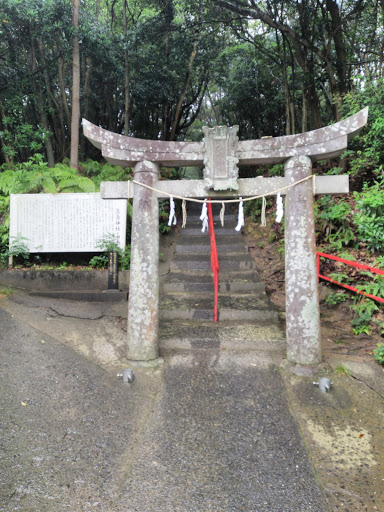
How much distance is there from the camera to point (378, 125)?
21.0 feet

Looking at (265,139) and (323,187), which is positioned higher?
(265,139)

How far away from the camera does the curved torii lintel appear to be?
4191mm

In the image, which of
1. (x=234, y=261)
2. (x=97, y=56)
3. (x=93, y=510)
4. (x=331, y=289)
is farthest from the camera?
(x=97, y=56)

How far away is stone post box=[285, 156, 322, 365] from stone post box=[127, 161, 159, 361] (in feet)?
5.92

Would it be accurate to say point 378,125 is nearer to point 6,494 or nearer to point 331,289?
point 331,289

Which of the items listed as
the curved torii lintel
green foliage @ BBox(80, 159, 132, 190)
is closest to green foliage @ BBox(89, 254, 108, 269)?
green foliage @ BBox(80, 159, 132, 190)

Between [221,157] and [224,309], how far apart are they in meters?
2.72

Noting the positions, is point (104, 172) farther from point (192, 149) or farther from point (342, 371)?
point (342, 371)

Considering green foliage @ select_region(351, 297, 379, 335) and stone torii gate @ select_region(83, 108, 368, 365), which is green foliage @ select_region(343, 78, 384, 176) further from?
stone torii gate @ select_region(83, 108, 368, 365)

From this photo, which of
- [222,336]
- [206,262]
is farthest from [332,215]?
[222,336]

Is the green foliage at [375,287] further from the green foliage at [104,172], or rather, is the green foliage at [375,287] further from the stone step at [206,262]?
the green foliage at [104,172]

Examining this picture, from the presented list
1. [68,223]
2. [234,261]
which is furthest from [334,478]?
[68,223]

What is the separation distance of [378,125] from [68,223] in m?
6.61

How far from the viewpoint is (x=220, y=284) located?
22.1 ft
